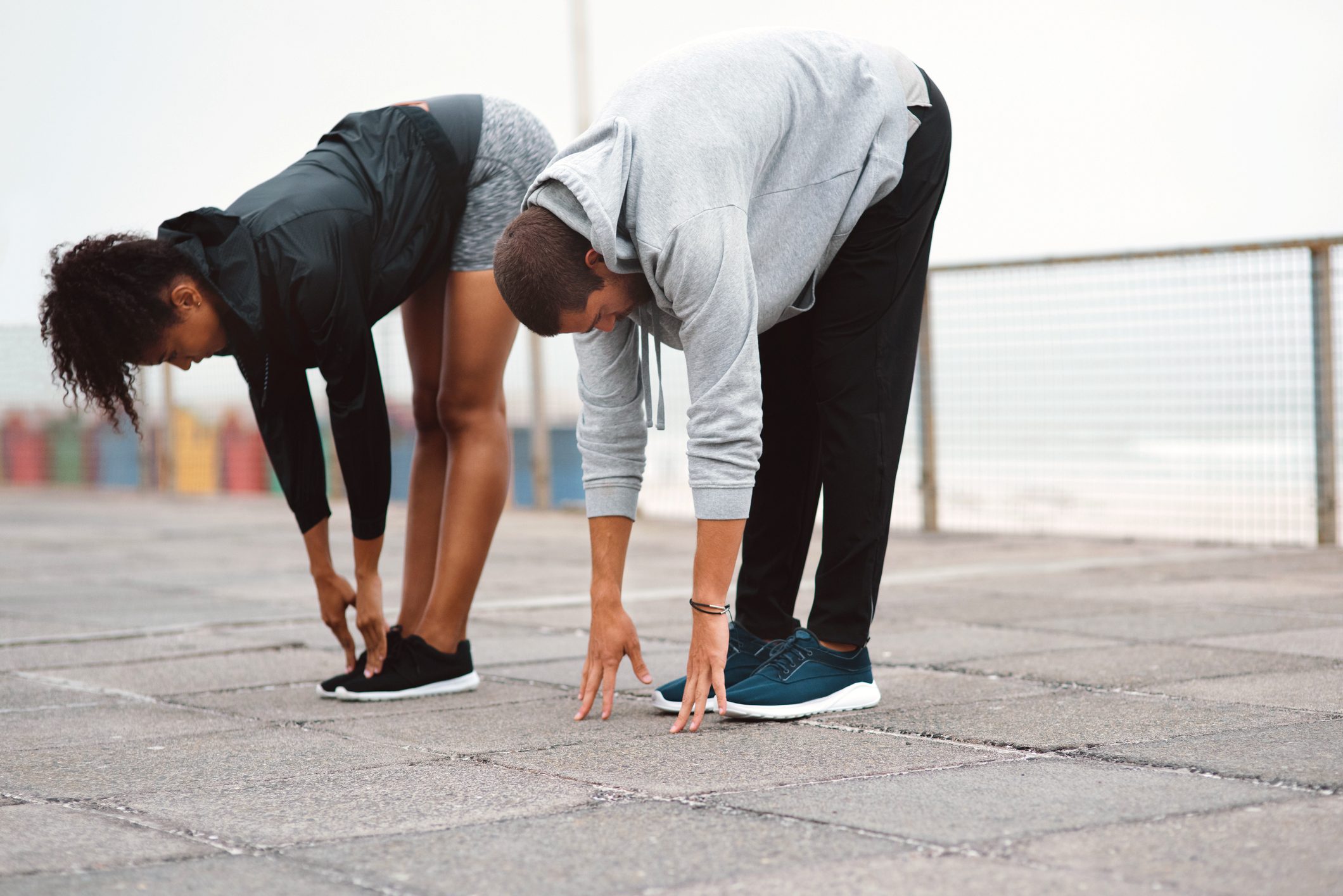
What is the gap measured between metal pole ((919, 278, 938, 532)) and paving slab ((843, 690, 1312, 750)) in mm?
4485

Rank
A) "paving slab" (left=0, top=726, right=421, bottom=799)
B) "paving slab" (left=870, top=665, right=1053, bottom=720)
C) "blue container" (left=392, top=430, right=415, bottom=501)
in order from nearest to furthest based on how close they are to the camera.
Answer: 1. "paving slab" (left=0, top=726, right=421, bottom=799)
2. "paving slab" (left=870, top=665, right=1053, bottom=720)
3. "blue container" (left=392, top=430, right=415, bottom=501)

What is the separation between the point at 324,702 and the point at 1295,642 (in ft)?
7.21

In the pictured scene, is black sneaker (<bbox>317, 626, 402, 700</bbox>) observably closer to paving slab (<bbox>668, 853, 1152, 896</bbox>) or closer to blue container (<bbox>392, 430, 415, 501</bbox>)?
paving slab (<bbox>668, 853, 1152, 896</bbox>)

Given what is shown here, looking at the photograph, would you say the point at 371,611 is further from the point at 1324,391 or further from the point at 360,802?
the point at 1324,391

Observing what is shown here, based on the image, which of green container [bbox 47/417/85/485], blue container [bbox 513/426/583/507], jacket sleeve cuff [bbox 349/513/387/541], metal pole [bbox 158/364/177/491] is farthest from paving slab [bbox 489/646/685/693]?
green container [bbox 47/417/85/485]

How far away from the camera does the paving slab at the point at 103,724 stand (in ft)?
8.41

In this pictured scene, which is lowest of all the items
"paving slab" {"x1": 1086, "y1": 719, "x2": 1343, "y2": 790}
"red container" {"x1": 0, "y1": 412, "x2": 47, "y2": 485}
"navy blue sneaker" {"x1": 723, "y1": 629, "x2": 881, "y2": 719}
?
"red container" {"x1": 0, "y1": 412, "x2": 47, "y2": 485}

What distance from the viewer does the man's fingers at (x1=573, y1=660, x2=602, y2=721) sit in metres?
2.58

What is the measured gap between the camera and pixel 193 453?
11195 mm

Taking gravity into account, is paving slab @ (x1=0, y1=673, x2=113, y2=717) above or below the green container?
above

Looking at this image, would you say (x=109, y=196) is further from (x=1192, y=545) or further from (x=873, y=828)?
(x=873, y=828)

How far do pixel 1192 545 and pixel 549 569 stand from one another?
2.75 meters

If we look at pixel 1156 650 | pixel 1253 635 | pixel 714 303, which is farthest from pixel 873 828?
pixel 1253 635

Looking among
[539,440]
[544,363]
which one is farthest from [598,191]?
[544,363]
